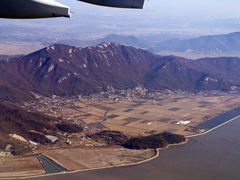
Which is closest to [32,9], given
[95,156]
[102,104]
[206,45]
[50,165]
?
[50,165]

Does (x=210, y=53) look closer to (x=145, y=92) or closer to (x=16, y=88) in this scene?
(x=145, y=92)

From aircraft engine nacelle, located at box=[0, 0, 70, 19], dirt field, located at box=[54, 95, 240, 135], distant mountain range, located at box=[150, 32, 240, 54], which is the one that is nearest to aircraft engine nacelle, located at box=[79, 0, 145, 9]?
aircraft engine nacelle, located at box=[0, 0, 70, 19]

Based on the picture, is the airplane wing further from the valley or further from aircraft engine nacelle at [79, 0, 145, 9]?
the valley

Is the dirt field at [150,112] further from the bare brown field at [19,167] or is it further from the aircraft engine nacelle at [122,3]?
the aircraft engine nacelle at [122,3]

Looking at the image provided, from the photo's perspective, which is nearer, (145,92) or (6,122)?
(6,122)

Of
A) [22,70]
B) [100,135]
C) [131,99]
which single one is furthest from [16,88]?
[100,135]

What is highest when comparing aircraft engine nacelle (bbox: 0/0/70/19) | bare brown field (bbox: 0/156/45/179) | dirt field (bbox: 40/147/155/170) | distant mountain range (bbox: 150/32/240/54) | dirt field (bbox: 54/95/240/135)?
aircraft engine nacelle (bbox: 0/0/70/19)
